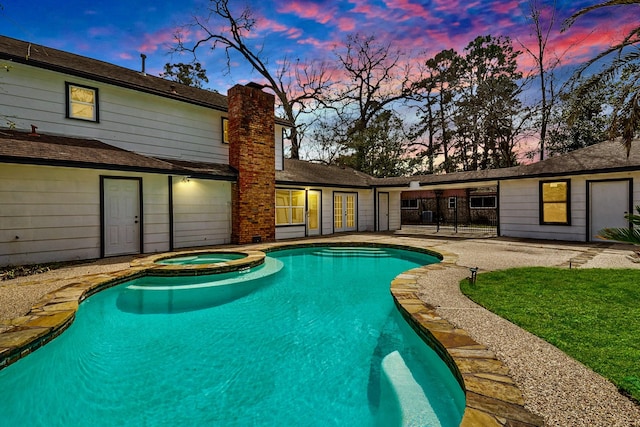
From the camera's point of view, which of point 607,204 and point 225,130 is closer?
point 607,204

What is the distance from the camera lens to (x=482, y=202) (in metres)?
21.7

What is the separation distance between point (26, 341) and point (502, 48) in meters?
28.0

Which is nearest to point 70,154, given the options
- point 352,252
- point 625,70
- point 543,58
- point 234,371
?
point 234,371

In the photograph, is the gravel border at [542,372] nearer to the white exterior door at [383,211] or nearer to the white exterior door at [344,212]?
the white exterior door at [344,212]

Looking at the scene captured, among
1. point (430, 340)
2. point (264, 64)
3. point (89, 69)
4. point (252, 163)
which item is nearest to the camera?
point (430, 340)

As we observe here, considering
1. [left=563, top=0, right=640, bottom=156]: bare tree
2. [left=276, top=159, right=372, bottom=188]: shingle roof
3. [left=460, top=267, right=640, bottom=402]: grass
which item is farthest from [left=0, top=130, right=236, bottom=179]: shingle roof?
[left=563, top=0, right=640, bottom=156]: bare tree

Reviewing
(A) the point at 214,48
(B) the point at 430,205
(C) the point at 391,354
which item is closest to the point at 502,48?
(B) the point at 430,205

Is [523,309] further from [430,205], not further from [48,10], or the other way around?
[430,205]

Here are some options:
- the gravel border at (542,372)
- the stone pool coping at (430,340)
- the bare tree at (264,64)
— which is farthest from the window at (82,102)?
the bare tree at (264,64)

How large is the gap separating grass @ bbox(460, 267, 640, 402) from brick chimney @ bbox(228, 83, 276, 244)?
758 centimetres

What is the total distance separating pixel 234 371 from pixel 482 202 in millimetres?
22510

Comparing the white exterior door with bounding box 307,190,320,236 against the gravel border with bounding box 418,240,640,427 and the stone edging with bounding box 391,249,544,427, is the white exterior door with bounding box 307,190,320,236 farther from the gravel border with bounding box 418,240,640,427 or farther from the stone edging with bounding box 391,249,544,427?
the stone edging with bounding box 391,249,544,427

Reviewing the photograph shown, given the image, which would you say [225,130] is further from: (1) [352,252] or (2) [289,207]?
(1) [352,252]

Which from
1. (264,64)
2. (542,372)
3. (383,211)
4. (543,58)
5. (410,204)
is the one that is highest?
(264,64)
